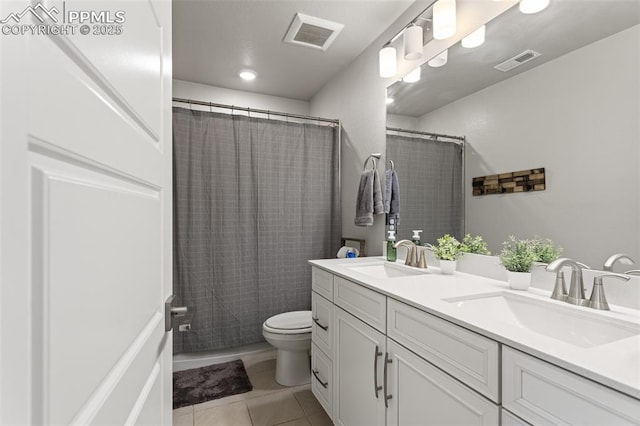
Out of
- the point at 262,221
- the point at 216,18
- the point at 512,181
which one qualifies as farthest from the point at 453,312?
the point at 216,18

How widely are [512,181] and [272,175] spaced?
174cm

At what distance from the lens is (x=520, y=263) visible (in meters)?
1.19

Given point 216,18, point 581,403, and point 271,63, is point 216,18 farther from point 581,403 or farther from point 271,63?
point 581,403

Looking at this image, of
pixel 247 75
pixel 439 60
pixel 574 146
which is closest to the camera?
pixel 574 146

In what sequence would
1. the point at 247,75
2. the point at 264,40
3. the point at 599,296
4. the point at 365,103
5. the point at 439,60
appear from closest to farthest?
the point at 599,296, the point at 439,60, the point at 264,40, the point at 365,103, the point at 247,75

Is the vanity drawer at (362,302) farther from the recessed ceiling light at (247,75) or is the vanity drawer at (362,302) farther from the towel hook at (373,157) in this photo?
the recessed ceiling light at (247,75)

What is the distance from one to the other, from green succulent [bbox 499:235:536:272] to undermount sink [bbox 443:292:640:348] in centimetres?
13

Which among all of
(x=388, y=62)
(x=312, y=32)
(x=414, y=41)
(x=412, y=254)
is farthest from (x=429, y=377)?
(x=312, y=32)

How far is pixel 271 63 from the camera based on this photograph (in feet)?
8.57

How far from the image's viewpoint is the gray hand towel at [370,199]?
215 cm

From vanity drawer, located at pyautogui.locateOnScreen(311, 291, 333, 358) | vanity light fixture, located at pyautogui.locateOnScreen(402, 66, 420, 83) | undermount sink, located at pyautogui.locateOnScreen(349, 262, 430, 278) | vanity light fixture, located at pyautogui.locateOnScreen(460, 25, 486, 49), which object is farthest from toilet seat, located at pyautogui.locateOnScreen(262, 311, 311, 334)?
vanity light fixture, located at pyautogui.locateOnScreen(460, 25, 486, 49)

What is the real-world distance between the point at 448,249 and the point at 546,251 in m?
0.43

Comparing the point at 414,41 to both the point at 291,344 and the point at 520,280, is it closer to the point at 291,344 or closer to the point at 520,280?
→ the point at 520,280

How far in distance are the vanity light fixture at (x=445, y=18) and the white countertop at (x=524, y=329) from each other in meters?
1.23
